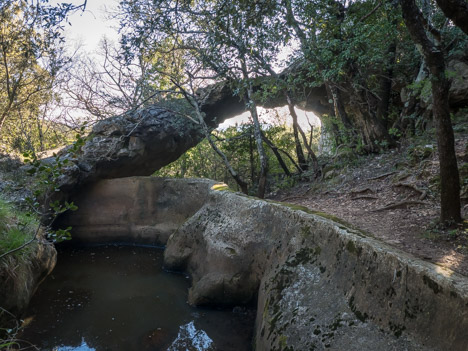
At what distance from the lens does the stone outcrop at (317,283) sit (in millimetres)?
2346

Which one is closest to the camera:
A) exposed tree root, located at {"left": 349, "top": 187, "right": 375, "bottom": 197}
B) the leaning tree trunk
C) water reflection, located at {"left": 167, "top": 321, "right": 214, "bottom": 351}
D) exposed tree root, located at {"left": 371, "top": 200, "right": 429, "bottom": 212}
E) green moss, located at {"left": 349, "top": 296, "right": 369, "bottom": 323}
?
green moss, located at {"left": 349, "top": 296, "right": 369, "bottom": 323}

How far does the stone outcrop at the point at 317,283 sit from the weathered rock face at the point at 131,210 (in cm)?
295

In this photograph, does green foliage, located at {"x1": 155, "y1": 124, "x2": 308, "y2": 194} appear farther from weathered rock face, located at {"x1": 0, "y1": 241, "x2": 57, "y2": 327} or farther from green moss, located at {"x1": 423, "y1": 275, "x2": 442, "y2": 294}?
green moss, located at {"x1": 423, "y1": 275, "x2": 442, "y2": 294}

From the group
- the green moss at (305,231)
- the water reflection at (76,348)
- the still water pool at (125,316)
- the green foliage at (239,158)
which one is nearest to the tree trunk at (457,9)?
the green moss at (305,231)

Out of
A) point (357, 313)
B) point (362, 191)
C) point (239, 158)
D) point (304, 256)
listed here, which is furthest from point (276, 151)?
point (357, 313)

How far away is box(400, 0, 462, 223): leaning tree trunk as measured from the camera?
3.79m

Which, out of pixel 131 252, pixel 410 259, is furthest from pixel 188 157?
pixel 410 259

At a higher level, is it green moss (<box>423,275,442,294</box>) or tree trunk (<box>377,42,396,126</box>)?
tree trunk (<box>377,42,396,126</box>)

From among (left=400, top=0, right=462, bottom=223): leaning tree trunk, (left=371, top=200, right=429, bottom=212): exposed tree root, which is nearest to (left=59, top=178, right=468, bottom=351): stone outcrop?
(left=400, top=0, right=462, bottom=223): leaning tree trunk

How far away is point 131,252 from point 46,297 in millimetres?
3347

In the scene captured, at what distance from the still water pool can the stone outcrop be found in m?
0.42

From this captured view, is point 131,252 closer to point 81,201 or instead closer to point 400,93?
point 81,201

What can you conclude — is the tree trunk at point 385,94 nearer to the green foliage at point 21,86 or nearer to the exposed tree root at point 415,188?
the exposed tree root at point 415,188

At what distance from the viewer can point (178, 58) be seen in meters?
10.1
